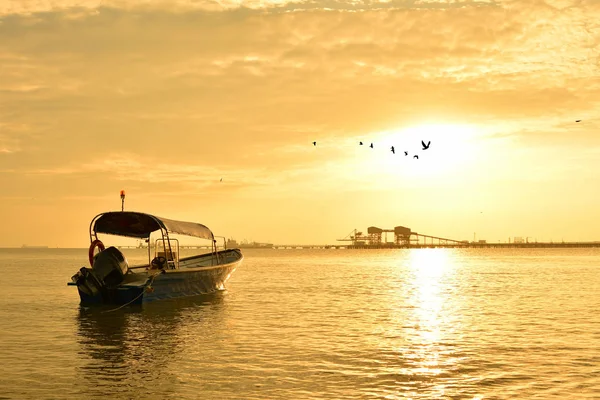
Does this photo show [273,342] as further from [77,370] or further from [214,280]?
[214,280]

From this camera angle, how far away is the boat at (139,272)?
28.3m

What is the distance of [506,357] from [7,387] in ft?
43.8

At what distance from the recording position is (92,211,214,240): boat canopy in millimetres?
32094

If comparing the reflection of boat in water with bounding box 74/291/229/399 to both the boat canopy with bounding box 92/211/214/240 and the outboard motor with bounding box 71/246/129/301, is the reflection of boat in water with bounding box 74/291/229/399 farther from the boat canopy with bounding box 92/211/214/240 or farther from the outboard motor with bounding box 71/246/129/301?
the boat canopy with bounding box 92/211/214/240

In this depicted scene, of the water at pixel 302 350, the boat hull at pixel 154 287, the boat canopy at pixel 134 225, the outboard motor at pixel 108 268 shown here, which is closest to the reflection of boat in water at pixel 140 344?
the water at pixel 302 350

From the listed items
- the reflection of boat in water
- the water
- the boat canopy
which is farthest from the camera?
the boat canopy

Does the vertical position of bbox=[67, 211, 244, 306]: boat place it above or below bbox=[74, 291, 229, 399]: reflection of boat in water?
above

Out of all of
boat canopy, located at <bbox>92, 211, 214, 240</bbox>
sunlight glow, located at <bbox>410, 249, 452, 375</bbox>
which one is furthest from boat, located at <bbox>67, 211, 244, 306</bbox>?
sunlight glow, located at <bbox>410, 249, 452, 375</bbox>

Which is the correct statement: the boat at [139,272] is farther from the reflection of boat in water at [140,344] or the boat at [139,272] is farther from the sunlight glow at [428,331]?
the sunlight glow at [428,331]

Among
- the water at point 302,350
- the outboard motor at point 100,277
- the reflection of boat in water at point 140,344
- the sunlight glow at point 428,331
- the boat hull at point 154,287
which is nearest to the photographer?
the water at point 302,350

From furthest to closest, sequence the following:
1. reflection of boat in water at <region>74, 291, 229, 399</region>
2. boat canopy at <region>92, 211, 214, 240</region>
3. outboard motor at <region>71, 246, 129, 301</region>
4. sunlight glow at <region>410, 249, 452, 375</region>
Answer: boat canopy at <region>92, 211, 214, 240</region>, outboard motor at <region>71, 246, 129, 301</region>, sunlight glow at <region>410, 249, 452, 375</region>, reflection of boat in water at <region>74, 291, 229, 399</region>

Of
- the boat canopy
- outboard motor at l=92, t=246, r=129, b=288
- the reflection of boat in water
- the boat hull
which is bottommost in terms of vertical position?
the reflection of boat in water

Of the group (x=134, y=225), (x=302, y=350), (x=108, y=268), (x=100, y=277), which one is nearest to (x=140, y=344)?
(x=302, y=350)

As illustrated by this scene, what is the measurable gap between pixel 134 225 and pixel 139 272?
2.47 m
